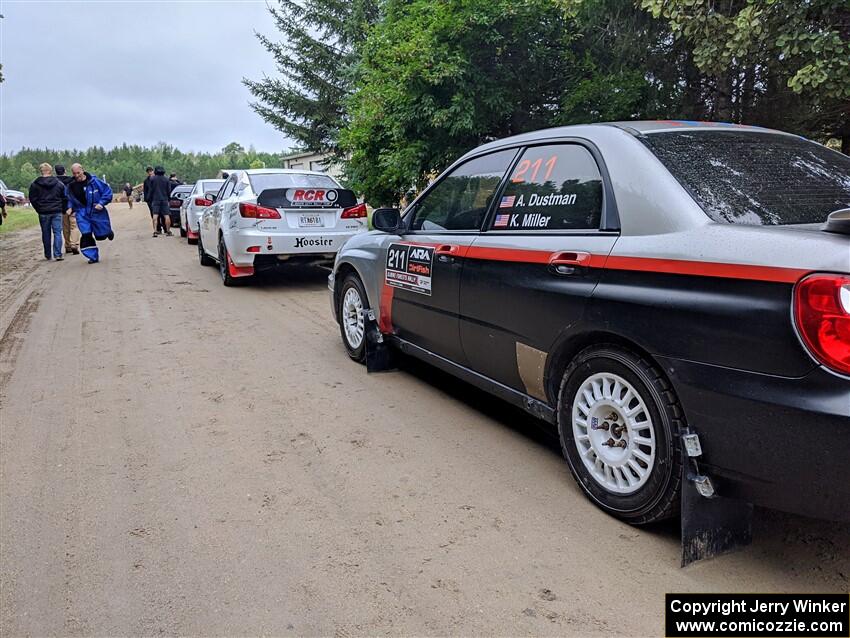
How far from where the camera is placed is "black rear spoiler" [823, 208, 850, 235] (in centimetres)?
217

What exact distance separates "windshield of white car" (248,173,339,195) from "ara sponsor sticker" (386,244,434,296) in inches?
186

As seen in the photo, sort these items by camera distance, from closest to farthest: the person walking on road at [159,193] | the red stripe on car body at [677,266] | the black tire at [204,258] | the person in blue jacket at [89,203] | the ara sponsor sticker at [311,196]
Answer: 1. the red stripe on car body at [677,266]
2. the ara sponsor sticker at [311,196]
3. the black tire at [204,258]
4. the person in blue jacket at [89,203]
5. the person walking on road at [159,193]

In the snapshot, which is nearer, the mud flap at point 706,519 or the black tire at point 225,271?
the mud flap at point 706,519

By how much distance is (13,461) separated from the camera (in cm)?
386

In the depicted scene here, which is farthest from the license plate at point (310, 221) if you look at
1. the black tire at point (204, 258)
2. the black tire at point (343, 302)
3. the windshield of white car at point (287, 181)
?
the black tire at point (204, 258)

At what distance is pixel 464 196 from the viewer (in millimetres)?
4297

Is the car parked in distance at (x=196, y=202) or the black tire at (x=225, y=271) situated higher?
the car parked in distance at (x=196, y=202)

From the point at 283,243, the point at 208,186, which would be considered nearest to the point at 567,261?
the point at 283,243

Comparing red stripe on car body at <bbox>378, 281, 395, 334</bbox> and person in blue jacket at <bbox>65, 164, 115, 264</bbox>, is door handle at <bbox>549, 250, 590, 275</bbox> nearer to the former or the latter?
red stripe on car body at <bbox>378, 281, 395, 334</bbox>

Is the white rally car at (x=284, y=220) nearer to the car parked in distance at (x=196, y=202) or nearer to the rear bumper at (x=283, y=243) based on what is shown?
the rear bumper at (x=283, y=243)

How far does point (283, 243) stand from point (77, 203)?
5.99 metres

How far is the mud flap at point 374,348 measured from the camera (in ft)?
17.6

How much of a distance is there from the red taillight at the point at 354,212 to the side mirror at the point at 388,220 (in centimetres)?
460

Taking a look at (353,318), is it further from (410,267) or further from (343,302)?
(410,267)
